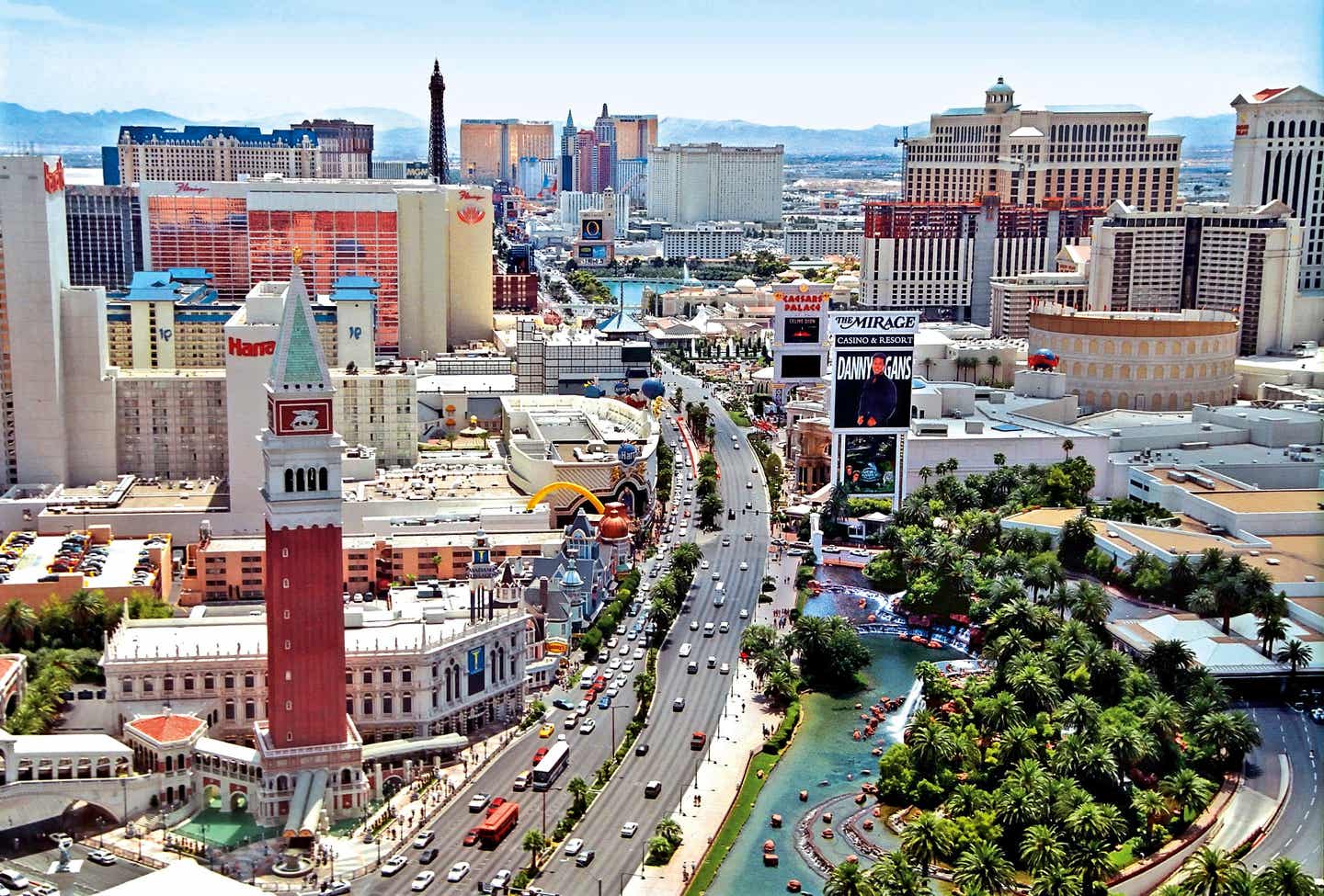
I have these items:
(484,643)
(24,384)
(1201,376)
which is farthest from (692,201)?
(484,643)

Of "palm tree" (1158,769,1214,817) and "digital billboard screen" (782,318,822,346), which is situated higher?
"digital billboard screen" (782,318,822,346)

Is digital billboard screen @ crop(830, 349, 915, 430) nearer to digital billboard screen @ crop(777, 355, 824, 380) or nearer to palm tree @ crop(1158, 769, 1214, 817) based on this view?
digital billboard screen @ crop(777, 355, 824, 380)

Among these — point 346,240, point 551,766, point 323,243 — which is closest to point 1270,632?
point 551,766

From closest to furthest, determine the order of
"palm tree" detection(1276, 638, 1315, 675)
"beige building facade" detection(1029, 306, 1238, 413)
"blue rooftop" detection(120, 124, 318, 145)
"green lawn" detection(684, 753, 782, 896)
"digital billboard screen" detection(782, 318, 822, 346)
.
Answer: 1. "green lawn" detection(684, 753, 782, 896)
2. "palm tree" detection(1276, 638, 1315, 675)
3. "beige building facade" detection(1029, 306, 1238, 413)
4. "digital billboard screen" detection(782, 318, 822, 346)
5. "blue rooftop" detection(120, 124, 318, 145)

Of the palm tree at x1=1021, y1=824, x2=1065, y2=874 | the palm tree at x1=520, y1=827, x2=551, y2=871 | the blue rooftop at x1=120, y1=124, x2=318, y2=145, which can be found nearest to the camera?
the palm tree at x1=1021, y1=824, x2=1065, y2=874

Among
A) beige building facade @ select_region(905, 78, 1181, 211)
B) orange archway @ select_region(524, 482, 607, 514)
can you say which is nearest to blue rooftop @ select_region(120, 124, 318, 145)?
beige building facade @ select_region(905, 78, 1181, 211)

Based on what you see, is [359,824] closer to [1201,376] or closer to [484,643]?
[484,643]

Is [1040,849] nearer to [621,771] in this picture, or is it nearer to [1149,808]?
[1149,808]
